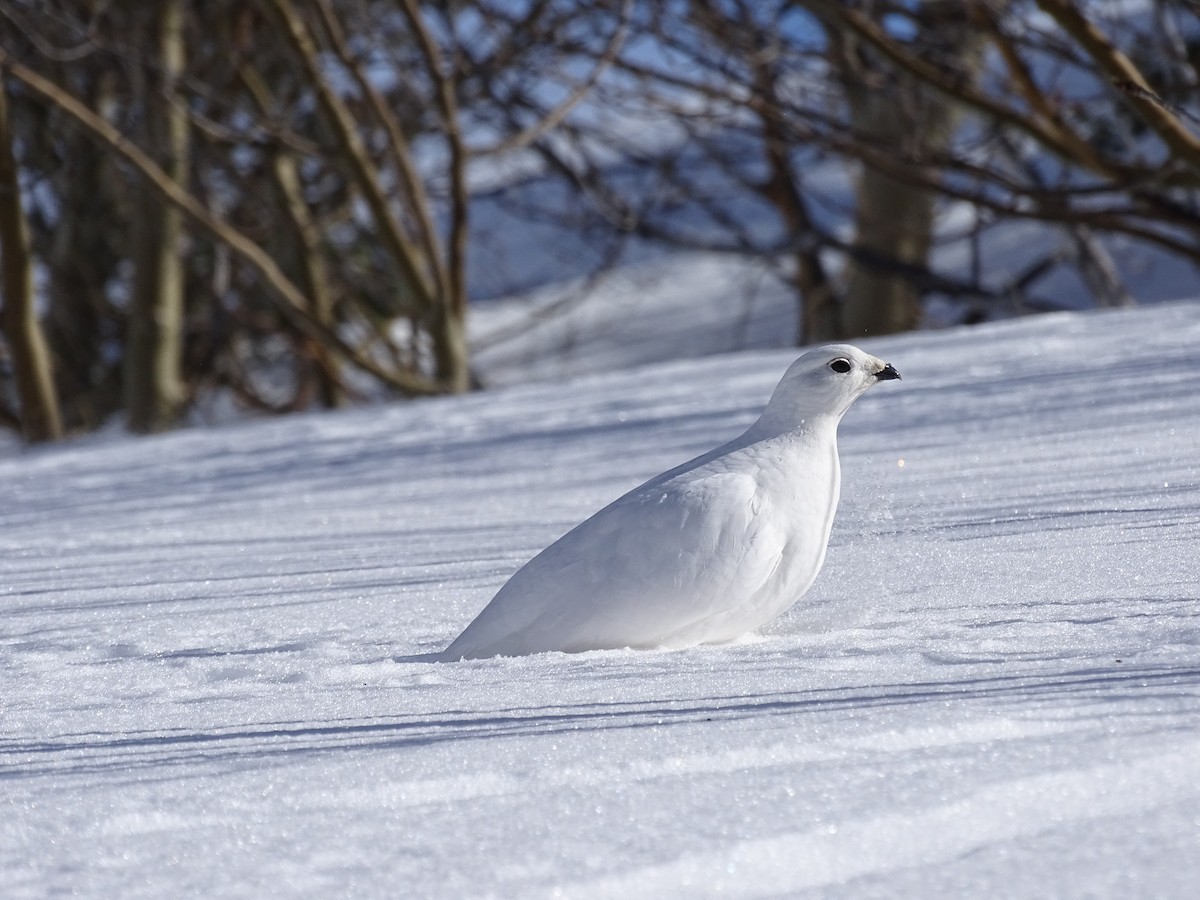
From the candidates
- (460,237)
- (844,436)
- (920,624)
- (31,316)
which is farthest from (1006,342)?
(31,316)

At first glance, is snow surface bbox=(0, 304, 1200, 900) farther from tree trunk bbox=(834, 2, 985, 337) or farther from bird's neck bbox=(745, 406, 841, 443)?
tree trunk bbox=(834, 2, 985, 337)

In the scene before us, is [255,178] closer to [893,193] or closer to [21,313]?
[21,313]

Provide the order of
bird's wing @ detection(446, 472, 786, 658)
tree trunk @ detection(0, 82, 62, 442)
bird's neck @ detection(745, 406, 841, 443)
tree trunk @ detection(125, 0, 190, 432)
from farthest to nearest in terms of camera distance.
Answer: tree trunk @ detection(125, 0, 190, 432), tree trunk @ detection(0, 82, 62, 442), bird's neck @ detection(745, 406, 841, 443), bird's wing @ detection(446, 472, 786, 658)

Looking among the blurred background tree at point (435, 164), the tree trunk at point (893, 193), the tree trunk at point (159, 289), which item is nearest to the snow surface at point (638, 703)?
the blurred background tree at point (435, 164)

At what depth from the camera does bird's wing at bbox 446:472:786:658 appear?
2.40 m

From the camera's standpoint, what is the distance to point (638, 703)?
202 cm

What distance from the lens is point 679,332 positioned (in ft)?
44.9

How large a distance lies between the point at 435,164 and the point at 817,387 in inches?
439

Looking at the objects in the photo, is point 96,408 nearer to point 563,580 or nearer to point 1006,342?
point 1006,342

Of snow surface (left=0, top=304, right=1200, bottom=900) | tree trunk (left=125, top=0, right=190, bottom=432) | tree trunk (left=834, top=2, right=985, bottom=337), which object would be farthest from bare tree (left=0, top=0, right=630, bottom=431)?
snow surface (left=0, top=304, right=1200, bottom=900)

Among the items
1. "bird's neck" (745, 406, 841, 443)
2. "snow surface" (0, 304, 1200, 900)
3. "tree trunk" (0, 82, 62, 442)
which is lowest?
"snow surface" (0, 304, 1200, 900)

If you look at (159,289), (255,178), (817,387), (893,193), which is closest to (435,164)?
(255,178)

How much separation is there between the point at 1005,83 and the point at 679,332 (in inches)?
248

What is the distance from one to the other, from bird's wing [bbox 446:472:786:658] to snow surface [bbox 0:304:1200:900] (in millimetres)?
86
